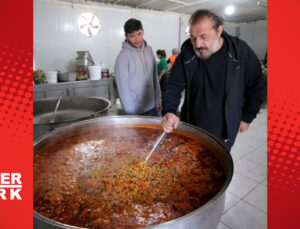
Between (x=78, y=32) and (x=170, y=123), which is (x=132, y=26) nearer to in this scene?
(x=170, y=123)

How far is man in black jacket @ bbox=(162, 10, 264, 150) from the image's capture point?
5.12 ft

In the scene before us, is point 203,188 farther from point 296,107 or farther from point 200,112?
point 296,107

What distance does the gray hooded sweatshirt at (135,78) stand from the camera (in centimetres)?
243

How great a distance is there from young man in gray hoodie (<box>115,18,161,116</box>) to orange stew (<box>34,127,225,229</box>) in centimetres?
82

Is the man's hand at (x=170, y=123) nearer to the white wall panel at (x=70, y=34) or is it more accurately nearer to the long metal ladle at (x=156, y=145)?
the long metal ladle at (x=156, y=145)

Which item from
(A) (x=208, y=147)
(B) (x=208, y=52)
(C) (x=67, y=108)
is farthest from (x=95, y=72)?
(A) (x=208, y=147)

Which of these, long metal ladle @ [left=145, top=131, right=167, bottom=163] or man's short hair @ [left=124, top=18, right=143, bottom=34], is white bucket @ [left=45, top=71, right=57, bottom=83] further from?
long metal ladle @ [left=145, top=131, right=167, bottom=163]

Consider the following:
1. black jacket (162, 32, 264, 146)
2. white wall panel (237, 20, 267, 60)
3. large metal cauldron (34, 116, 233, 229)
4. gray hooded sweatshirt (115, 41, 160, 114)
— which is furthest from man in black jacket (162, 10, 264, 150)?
white wall panel (237, 20, 267, 60)

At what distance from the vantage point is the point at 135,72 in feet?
8.19

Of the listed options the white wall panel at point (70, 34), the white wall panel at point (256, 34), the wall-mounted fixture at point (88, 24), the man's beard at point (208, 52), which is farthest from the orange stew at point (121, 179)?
the white wall panel at point (256, 34)

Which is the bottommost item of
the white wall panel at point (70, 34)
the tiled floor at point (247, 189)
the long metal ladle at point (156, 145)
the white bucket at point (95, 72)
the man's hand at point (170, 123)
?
A: the tiled floor at point (247, 189)

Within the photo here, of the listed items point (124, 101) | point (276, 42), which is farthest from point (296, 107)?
point (124, 101)

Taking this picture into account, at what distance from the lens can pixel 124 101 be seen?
8.13 ft

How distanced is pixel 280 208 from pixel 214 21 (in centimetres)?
191
